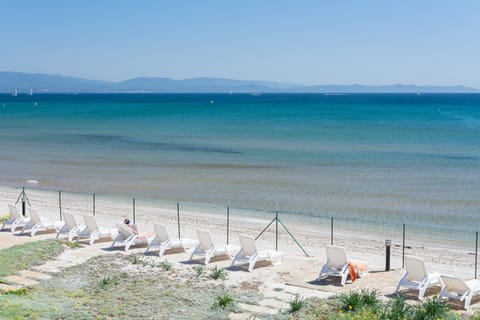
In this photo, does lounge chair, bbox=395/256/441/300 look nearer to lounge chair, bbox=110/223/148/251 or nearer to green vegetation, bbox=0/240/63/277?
lounge chair, bbox=110/223/148/251

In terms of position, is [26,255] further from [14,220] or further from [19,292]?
[14,220]

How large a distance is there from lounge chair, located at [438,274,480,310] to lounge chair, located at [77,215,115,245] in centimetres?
1053

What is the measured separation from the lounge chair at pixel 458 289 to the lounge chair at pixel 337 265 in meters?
2.39

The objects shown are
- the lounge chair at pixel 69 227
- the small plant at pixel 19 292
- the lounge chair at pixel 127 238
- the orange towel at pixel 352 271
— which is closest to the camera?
the small plant at pixel 19 292

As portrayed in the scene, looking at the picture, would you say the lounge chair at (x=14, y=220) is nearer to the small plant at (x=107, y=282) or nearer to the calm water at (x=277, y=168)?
the small plant at (x=107, y=282)

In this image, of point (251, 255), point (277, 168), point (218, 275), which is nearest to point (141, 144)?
point (277, 168)

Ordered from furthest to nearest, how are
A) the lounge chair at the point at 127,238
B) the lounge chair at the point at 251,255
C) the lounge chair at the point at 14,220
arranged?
1. the lounge chair at the point at 14,220
2. the lounge chair at the point at 127,238
3. the lounge chair at the point at 251,255

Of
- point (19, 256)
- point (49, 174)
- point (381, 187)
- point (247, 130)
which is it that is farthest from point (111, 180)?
point (247, 130)

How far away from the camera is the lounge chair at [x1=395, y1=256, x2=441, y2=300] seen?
14.9 metres

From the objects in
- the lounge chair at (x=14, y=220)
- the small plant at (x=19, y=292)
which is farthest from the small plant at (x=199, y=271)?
the lounge chair at (x=14, y=220)

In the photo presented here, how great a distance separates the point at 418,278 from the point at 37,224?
42.2 ft

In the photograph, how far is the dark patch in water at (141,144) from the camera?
60956mm

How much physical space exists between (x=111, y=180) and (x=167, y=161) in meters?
10.8

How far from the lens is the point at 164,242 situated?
19.3 m
